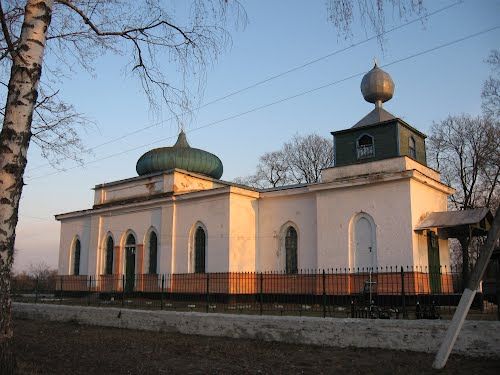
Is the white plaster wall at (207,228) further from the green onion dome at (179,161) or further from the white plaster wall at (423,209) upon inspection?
the white plaster wall at (423,209)

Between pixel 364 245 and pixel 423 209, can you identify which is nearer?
pixel 423 209

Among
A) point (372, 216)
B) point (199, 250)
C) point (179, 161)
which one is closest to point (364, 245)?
point (372, 216)

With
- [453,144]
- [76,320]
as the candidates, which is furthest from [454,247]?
[76,320]

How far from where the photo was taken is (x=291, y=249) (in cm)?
2258

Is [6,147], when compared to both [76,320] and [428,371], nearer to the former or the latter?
[428,371]

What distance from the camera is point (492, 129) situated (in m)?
30.9

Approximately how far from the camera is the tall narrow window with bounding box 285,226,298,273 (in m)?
22.4

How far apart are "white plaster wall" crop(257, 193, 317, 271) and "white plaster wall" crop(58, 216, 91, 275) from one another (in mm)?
11506

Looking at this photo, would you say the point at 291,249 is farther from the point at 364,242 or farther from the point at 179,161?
the point at 179,161

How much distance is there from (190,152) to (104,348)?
17.3 metres

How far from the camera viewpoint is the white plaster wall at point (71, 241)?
2920 centimetres

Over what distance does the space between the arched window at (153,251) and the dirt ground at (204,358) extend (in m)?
12.7

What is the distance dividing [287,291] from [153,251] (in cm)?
788

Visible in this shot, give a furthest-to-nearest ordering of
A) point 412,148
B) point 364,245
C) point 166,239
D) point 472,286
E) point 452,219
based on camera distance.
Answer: point 166,239
point 412,148
point 364,245
point 452,219
point 472,286
